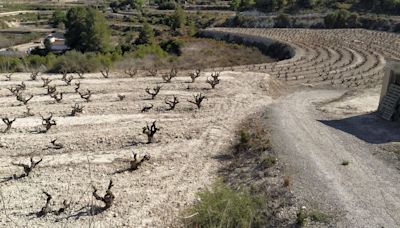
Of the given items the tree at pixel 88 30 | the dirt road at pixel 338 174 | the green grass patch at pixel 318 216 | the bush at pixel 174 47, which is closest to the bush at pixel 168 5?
the tree at pixel 88 30

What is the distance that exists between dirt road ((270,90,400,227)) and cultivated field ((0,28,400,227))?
Answer: 171 mm

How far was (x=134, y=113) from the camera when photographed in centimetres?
2820

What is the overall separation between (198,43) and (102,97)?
40.8m

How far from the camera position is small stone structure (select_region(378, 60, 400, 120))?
81.4 ft

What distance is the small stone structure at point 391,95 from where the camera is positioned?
24.8 metres

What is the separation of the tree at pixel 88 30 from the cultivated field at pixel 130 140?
2744cm

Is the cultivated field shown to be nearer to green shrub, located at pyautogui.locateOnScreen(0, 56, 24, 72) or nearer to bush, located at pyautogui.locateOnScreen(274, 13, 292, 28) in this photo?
green shrub, located at pyautogui.locateOnScreen(0, 56, 24, 72)

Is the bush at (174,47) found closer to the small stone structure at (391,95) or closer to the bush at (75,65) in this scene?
the bush at (75,65)

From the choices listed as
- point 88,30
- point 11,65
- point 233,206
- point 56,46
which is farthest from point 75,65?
point 56,46

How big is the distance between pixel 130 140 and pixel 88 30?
154 ft

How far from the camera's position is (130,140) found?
2373 cm

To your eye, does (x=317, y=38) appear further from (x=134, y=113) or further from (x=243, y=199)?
(x=243, y=199)

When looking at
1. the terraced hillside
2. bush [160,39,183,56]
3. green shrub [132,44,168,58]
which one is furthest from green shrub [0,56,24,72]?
bush [160,39,183,56]

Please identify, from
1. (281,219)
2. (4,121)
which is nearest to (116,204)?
(281,219)
